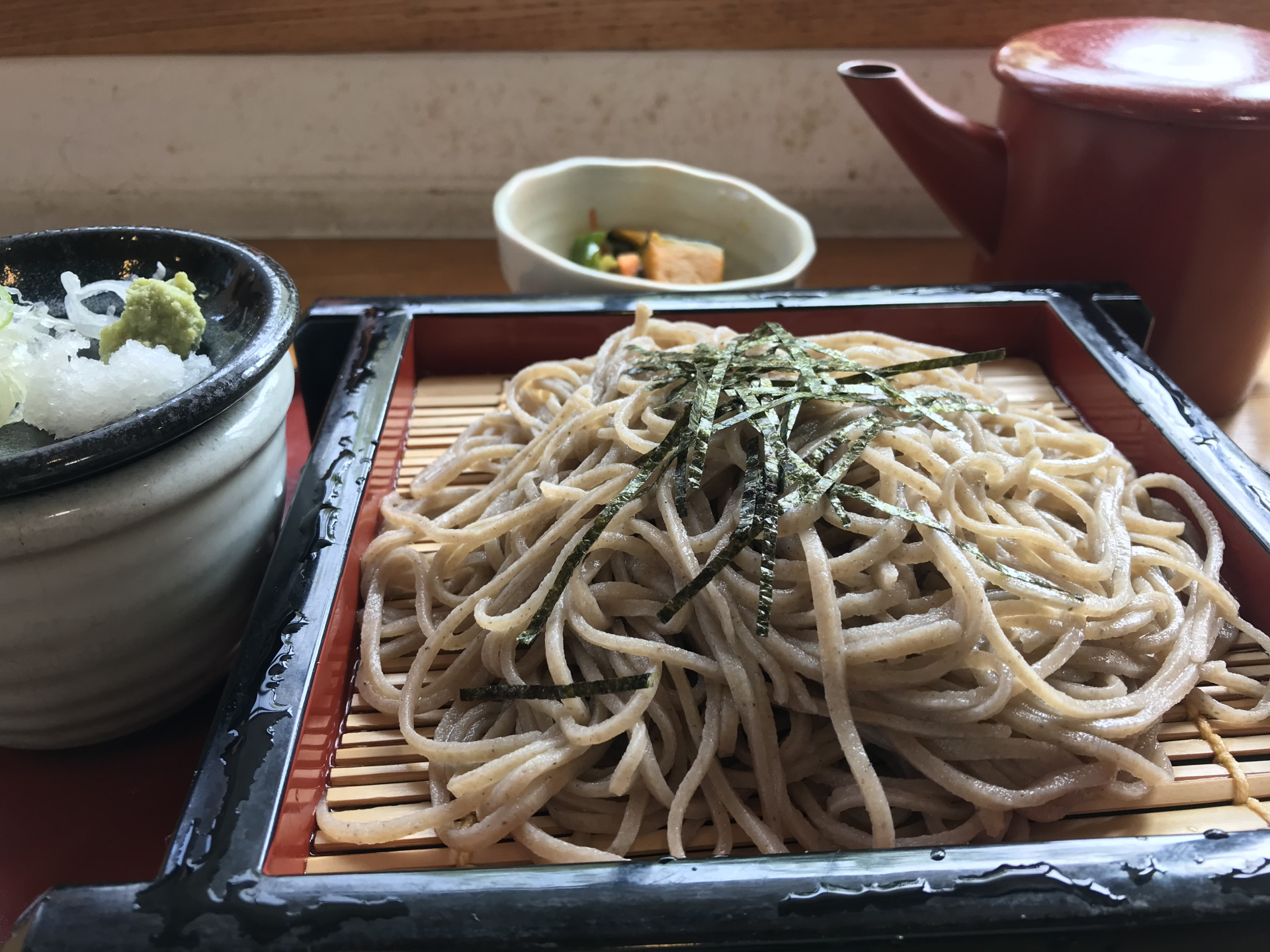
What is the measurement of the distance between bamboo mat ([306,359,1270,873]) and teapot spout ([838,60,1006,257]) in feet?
3.21

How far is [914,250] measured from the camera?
262 centimetres

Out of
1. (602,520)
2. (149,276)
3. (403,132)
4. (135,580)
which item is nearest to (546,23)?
(403,132)

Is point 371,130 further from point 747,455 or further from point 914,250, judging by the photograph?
point 747,455

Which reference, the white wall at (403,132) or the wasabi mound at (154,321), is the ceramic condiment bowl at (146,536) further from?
the white wall at (403,132)

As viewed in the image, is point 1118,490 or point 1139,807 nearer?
point 1139,807

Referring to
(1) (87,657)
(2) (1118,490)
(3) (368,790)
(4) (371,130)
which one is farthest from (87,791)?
(4) (371,130)

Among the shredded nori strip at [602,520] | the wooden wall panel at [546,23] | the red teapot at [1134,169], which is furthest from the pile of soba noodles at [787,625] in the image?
the wooden wall panel at [546,23]

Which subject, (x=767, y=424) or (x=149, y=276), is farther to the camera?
(x=149, y=276)

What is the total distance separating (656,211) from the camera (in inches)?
85.0

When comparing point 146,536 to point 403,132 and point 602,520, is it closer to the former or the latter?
point 602,520

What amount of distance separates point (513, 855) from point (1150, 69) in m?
1.55

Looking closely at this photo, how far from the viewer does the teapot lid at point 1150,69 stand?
4.36 feet

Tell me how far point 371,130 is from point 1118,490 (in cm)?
219

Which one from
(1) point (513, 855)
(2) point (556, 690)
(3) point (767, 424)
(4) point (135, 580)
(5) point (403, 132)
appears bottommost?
(1) point (513, 855)
